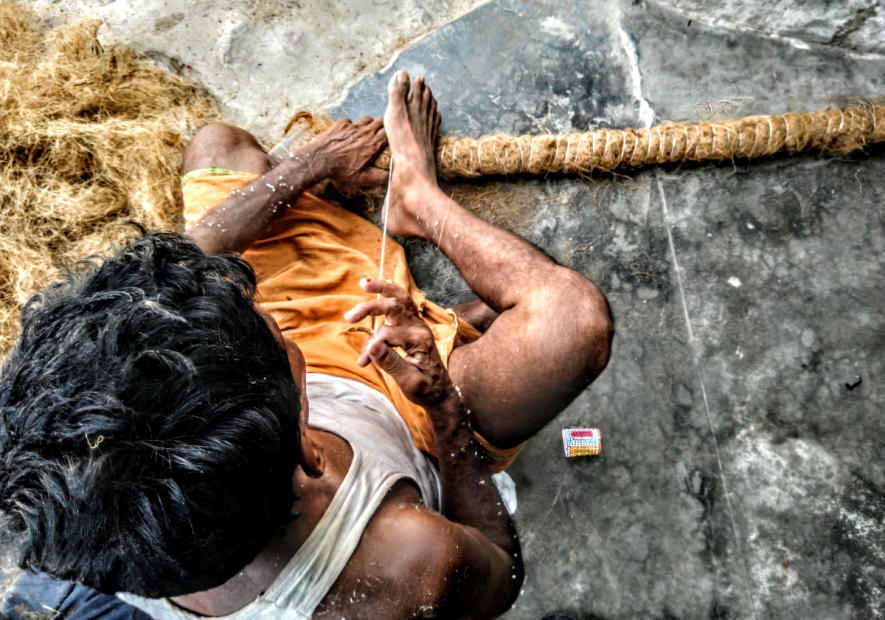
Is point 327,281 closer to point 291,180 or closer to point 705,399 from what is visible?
point 291,180

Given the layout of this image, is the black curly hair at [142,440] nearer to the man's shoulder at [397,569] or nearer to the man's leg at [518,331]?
the man's shoulder at [397,569]

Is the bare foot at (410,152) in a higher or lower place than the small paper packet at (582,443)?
higher

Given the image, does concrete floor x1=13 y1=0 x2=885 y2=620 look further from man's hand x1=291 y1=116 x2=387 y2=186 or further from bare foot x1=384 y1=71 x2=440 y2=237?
man's hand x1=291 y1=116 x2=387 y2=186

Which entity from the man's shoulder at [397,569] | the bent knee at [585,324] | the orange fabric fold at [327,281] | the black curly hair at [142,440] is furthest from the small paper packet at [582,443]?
the black curly hair at [142,440]

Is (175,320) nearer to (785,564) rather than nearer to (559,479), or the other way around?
(559,479)

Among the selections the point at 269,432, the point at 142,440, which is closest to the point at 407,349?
the point at 269,432

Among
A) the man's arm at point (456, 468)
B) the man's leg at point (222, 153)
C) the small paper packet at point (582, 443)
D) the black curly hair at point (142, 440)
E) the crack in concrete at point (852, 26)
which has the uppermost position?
the black curly hair at point (142, 440)

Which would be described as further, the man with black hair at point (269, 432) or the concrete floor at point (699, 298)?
the concrete floor at point (699, 298)

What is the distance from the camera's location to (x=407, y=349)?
1.61 metres

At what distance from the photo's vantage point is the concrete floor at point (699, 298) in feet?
7.00

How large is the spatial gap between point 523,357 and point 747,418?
1027 millimetres

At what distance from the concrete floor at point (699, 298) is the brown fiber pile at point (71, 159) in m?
0.85

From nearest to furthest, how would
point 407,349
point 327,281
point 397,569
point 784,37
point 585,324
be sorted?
point 397,569 → point 407,349 → point 585,324 → point 327,281 → point 784,37

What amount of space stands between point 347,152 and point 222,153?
49 cm
